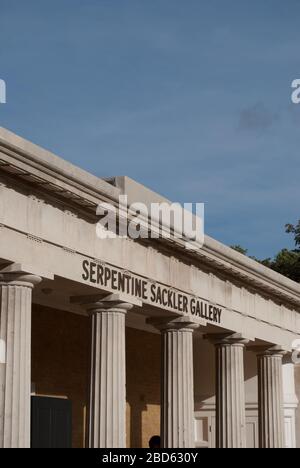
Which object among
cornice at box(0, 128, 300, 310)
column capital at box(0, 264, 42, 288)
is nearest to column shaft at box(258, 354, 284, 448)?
cornice at box(0, 128, 300, 310)

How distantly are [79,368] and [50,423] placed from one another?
747 centimetres

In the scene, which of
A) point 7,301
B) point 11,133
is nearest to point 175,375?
point 7,301

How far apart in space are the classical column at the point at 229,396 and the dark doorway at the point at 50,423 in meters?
8.39

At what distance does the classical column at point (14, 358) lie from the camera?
28.6 metres

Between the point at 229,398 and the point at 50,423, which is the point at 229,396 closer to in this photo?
the point at 229,398

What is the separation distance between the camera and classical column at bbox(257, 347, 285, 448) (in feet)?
161

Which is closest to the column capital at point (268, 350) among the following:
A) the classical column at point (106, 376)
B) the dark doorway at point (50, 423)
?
the dark doorway at point (50, 423)

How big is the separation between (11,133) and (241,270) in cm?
1888

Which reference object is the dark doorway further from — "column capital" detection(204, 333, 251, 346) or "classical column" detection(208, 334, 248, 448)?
"column capital" detection(204, 333, 251, 346)

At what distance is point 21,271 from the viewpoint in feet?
96.1

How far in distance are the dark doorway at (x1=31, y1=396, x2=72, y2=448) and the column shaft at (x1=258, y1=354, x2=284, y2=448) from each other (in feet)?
43.9

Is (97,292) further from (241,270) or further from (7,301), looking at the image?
(241,270)
